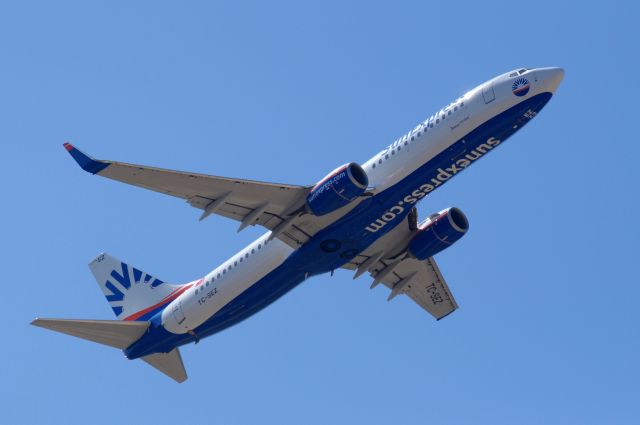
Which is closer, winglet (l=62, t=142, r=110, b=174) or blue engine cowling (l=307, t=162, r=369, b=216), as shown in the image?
winglet (l=62, t=142, r=110, b=174)

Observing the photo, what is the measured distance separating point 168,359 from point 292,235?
34.7 feet

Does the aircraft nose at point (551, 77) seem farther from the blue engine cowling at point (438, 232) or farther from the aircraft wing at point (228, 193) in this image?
the aircraft wing at point (228, 193)

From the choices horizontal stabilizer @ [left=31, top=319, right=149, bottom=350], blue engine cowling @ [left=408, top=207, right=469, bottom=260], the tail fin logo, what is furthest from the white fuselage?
the tail fin logo

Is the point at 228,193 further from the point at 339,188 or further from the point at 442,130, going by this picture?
the point at 442,130

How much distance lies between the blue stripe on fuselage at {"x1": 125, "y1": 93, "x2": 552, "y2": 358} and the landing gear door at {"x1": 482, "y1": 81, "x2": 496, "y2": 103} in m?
0.85

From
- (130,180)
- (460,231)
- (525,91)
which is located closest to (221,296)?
(130,180)

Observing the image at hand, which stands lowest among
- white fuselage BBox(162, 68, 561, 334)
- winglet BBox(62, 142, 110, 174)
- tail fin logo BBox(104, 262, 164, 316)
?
winglet BBox(62, 142, 110, 174)

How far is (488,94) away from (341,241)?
954 centimetres

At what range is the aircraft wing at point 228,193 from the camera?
1800 inches

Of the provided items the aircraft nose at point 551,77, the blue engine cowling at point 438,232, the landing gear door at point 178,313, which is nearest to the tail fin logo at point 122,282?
the landing gear door at point 178,313

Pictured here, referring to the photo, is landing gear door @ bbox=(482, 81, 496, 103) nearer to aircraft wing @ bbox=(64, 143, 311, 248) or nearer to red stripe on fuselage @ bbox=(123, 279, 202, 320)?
aircraft wing @ bbox=(64, 143, 311, 248)

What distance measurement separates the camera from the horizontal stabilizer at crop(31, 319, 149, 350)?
5131 centimetres

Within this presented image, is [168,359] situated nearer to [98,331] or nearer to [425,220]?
[98,331]

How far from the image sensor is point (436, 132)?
48812 millimetres
